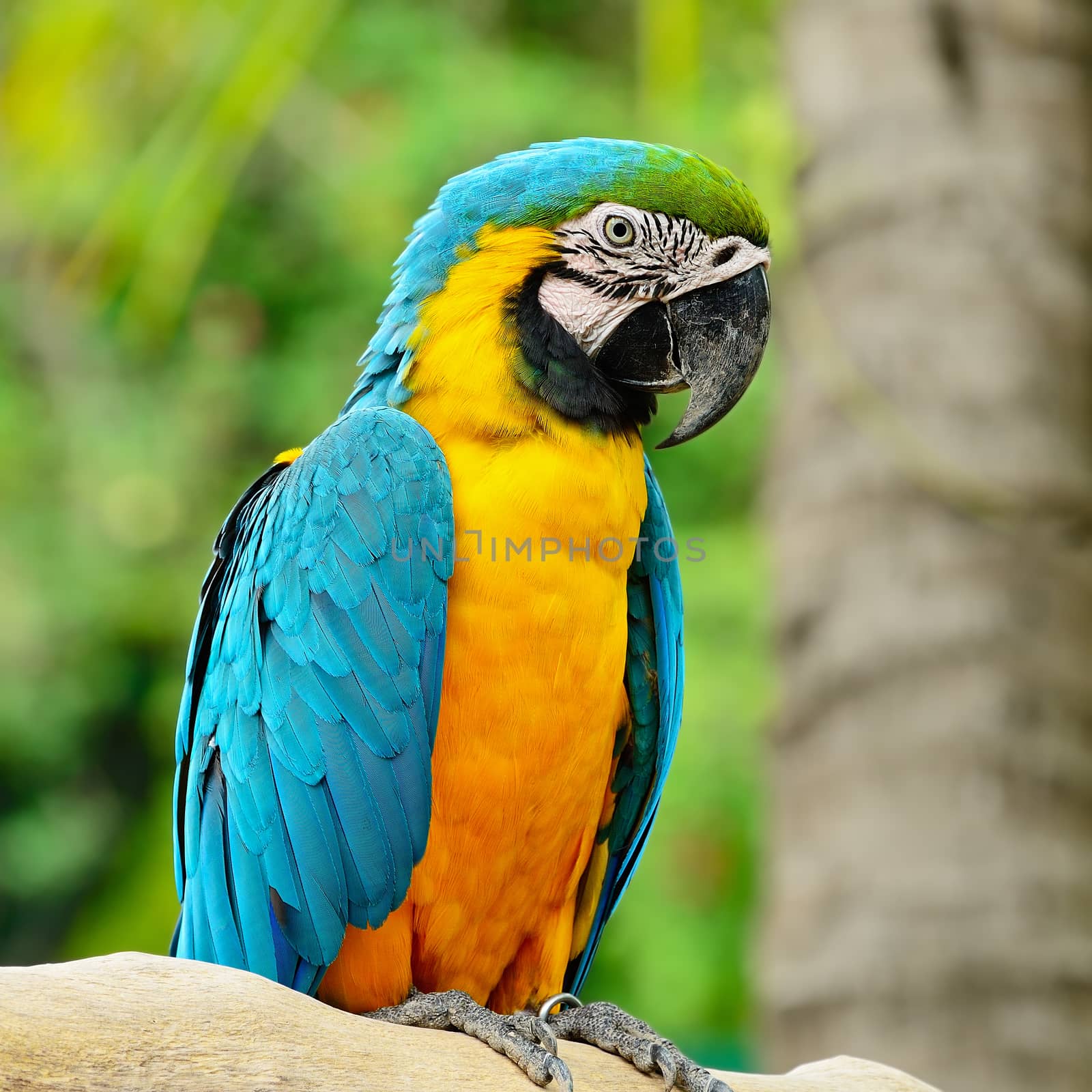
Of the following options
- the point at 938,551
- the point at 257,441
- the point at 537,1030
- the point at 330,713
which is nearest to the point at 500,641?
the point at 330,713

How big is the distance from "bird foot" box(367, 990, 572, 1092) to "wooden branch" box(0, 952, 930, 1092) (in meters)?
0.03

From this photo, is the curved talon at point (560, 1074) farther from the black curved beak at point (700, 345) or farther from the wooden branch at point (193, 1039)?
the black curved beak at point (700, 345)

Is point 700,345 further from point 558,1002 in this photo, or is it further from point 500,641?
point 558,1002

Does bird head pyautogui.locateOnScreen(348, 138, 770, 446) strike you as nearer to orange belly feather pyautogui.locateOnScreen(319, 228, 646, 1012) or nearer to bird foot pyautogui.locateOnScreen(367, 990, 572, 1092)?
orange belly feather pyautogui.locateOnScreen(319, 228, 646, 1012)

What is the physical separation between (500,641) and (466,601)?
0.25 feet

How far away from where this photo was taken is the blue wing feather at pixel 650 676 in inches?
81.4

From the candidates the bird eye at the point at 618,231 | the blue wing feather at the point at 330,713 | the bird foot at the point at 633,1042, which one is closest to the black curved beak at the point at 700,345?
the bird eye at the point at 618,231

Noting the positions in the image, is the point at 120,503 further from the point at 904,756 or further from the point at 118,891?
the point at 904,756

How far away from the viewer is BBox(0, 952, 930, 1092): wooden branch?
1.34 m

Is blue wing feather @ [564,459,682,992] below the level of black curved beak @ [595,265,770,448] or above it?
below

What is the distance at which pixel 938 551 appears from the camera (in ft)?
9.30

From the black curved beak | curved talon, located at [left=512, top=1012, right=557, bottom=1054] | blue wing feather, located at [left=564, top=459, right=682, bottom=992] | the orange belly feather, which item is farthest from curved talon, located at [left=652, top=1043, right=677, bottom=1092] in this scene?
the black curved beak

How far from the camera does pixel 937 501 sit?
287 centimetres

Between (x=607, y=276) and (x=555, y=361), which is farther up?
(x=607, y=276)
